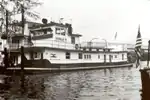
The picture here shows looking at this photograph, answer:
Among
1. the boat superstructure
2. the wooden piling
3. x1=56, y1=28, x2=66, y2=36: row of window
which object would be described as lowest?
the wooden piling

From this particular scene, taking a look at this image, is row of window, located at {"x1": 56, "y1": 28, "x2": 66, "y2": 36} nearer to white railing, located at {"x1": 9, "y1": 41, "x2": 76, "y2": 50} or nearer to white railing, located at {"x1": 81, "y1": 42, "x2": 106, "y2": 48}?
white railing, located at {"x1": 9, "y1": 41, "x2": 76, "y2": 50}

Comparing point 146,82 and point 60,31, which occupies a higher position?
point 60,31

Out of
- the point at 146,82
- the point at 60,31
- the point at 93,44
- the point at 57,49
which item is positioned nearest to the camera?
the point at 146,82

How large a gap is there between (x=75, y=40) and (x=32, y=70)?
11.7m

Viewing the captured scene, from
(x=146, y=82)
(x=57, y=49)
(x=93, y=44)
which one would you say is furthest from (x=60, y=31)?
(x=146, y=82)

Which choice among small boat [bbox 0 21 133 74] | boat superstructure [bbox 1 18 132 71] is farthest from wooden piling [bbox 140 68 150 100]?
boat superstructure [bbox 1 18 132 71]

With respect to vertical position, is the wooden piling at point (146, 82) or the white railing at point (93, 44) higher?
the white railing at point (93, 44)

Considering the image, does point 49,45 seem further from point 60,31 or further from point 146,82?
point 146,82

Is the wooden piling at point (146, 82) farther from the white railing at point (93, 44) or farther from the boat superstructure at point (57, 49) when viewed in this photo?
the white railing at point (93, 44)

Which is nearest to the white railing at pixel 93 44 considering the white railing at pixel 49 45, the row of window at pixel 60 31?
the white railing at pixel 49 45

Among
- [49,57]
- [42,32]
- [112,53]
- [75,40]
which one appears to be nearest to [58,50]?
[49,57]

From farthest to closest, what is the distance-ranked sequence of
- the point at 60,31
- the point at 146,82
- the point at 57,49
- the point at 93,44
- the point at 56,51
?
the point at 93,44, the point at 60,31, the point at 56,51, the point at 57,49, the point at 146,82

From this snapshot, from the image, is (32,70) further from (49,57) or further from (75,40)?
(75,40)

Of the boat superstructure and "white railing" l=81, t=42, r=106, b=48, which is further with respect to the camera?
"white railing" l=81, t=42, r=106, b=48
